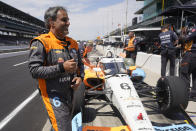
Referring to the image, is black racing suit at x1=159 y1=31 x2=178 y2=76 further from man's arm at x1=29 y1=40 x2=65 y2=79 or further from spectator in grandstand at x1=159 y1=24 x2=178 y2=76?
man's arm at x1=29 y1=40 x2=65 y2=79

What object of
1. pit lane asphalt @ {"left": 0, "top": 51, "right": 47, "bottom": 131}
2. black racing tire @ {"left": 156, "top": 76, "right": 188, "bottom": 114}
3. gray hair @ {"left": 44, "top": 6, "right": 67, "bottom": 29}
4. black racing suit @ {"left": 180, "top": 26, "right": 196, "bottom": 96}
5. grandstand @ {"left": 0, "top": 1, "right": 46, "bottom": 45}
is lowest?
pit lane asphalt @ {"left": 0, "top": 51, "right": 47, "bottom": 131}

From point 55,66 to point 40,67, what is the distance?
14cm

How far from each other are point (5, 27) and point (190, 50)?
1969 inches

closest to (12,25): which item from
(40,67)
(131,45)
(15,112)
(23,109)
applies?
(131,45)

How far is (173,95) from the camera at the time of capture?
10.3ft

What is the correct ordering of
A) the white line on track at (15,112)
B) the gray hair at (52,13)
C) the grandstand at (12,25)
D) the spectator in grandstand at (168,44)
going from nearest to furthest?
the gray hair at (52,13) < the white line on track at (15,112) < the spectator in grandstand at (168,44) < the grandstand at (12,25)

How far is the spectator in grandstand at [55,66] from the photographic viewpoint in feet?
5.01

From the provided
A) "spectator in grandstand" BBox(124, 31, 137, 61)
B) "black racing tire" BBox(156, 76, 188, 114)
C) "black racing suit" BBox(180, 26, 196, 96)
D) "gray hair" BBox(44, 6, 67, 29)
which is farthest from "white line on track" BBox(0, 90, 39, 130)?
"spectator in grandstand" BBox(124, 31, 137, 61)

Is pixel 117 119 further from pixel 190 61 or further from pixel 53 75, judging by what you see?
pixel 190 61

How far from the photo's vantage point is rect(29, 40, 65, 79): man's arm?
1.51m

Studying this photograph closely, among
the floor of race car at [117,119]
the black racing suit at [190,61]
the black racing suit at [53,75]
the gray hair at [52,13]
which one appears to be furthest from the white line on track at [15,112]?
the black racing suit at [190,61]

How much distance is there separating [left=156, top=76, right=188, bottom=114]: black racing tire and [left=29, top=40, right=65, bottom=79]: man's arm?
99.8 inches

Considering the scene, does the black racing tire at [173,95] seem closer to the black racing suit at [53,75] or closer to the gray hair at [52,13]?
the black racing suit at [53,75]

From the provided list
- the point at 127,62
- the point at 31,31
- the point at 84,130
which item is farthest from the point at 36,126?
the point at 31,31
